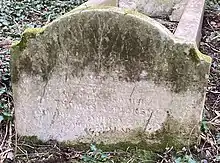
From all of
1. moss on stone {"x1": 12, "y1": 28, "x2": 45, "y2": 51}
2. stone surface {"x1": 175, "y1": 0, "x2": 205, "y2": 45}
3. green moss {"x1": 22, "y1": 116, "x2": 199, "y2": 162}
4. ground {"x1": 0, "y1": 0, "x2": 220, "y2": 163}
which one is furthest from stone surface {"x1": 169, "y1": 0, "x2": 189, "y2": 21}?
moss on stone {"x1": 12, "y1": 28, "x2": 45, "y2": 51}

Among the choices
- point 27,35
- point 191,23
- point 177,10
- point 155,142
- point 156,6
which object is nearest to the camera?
point 27,35

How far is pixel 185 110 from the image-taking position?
3.16 meters

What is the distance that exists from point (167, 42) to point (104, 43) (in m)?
Answer: 0.42

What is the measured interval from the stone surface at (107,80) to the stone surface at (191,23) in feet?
0.95

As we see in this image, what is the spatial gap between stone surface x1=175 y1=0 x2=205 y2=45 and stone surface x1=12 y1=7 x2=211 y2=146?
29 cm

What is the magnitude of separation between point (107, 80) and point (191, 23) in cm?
115

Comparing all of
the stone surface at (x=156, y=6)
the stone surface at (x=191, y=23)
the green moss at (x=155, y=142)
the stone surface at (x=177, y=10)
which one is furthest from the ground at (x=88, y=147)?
the stone surface at (x=156, y=6)

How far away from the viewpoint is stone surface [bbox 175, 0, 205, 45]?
349 centimetres

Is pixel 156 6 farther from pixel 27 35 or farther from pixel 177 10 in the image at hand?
pixel 27 35

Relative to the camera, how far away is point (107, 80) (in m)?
3.15

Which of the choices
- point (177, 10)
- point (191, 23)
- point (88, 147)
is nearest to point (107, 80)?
point (88, 147)

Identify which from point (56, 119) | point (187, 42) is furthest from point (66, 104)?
point (187, 42)

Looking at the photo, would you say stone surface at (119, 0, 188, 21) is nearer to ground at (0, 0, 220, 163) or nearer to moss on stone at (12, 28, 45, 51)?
ground at (0, 0, 220, 163)

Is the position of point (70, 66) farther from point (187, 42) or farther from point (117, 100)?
point (187, 42)
